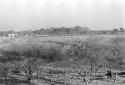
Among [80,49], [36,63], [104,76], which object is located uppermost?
[80,49]

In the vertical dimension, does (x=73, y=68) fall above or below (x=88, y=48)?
below

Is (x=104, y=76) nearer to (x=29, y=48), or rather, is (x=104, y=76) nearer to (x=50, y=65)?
(x=50, y=65)

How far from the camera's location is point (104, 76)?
16.7m

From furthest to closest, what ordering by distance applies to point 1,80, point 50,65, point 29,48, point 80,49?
point 29,48 < point 50,65 < point 1,80 < point 80,49

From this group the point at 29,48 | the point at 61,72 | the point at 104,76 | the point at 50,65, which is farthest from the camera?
the point at 29,48

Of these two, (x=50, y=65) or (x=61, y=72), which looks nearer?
(x=61, y=72)

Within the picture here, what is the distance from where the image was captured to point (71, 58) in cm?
1467

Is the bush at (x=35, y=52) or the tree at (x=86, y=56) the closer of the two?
the tree at (x=86, y=56)

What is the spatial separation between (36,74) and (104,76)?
17.7 feet

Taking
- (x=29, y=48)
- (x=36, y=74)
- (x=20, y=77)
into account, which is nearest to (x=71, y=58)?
(x=36, y=74)

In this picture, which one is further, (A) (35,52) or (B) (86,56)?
(A) (35,52)

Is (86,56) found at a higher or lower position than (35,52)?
higher

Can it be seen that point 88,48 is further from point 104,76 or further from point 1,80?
point 1,80

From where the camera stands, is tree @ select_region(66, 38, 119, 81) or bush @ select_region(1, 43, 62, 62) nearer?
tree @ select_region(66, 38, 119, 81)
